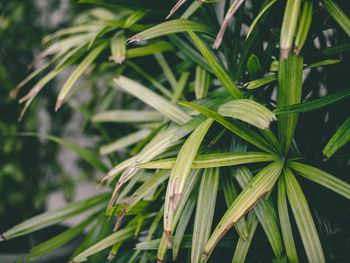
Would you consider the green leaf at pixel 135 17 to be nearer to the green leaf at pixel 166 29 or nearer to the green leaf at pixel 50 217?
the green leaf at pixel 166 29

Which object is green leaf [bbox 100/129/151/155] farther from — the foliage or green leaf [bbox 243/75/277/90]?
green leaf [bbox 243/75/277/90]

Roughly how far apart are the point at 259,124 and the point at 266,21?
0.28m

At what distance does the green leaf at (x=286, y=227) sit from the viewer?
484 mm

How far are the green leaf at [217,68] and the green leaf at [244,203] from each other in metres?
0.17

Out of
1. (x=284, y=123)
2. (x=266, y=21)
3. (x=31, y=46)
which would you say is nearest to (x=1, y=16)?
(x=31, y=46)

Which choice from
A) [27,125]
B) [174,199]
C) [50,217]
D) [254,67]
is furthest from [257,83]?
[27,125]

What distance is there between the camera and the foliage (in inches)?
18.3

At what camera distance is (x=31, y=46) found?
4.24 feet

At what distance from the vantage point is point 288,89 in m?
0.50

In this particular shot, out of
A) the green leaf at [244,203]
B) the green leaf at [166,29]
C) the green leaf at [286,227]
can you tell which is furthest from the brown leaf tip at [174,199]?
the green leaf at [166,29]

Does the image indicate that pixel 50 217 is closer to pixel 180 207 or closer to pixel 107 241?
pixel 107 241

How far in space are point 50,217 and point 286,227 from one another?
21.4 inches

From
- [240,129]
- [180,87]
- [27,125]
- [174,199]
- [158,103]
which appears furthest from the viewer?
[27,125]

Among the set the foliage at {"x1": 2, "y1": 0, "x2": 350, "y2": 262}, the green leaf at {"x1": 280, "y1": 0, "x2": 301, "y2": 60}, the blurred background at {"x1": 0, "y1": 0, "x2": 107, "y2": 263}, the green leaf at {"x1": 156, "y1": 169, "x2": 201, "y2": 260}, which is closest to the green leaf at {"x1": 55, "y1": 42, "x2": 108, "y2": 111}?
the foliage at {"x1": 2, "y1": 0, "x2": 350, "y2": 262}
